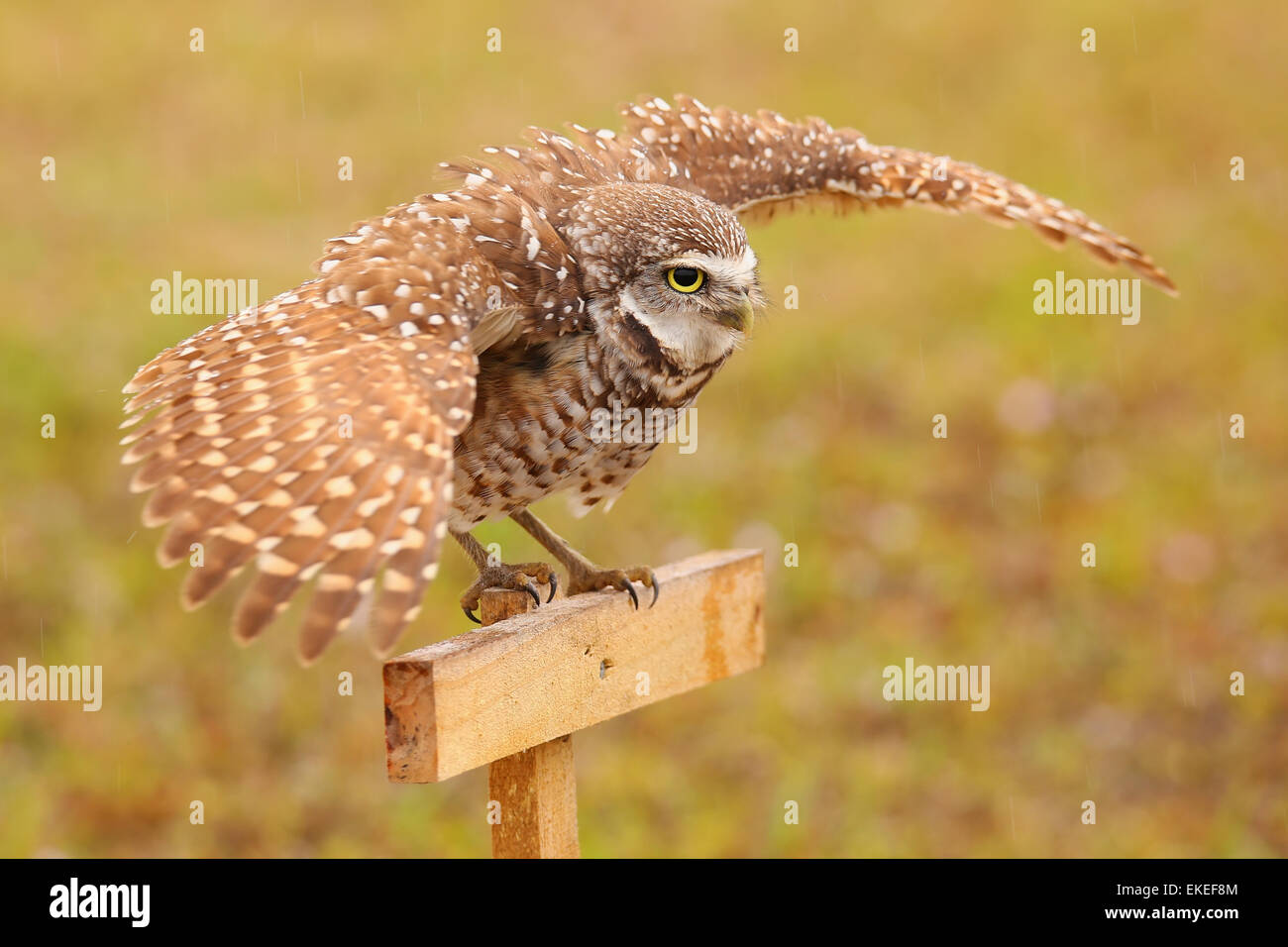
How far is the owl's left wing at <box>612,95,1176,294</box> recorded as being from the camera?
13.3ft

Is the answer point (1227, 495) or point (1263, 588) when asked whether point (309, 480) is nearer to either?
point (1263, 588)

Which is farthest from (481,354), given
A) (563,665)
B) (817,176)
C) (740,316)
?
(817,176)

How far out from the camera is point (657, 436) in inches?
141

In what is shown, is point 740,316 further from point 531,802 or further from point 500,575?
point 531,802

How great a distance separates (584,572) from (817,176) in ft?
4.34

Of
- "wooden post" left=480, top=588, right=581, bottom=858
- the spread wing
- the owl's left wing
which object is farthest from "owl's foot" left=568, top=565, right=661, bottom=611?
the owl's left wing

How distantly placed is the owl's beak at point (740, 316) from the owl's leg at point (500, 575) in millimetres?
774

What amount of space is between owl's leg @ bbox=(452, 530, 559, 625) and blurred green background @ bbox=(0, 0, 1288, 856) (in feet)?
2.51

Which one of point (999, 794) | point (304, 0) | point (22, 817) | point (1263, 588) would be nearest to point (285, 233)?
point (304, 0)

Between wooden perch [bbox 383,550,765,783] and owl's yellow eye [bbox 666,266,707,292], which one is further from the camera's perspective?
owl's yellow eye [bbox 666,266,707,292]

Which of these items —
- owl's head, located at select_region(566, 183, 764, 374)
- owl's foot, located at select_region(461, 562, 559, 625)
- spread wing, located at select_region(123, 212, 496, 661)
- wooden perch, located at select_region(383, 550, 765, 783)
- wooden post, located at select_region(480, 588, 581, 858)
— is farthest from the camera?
owl's foot, located at select_region(461, 562, 559, 625)

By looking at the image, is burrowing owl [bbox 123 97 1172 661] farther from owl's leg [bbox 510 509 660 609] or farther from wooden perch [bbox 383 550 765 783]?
wooden perch [bbox 383 550 765 783]

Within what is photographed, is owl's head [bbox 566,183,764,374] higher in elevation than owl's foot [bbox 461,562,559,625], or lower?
higher
